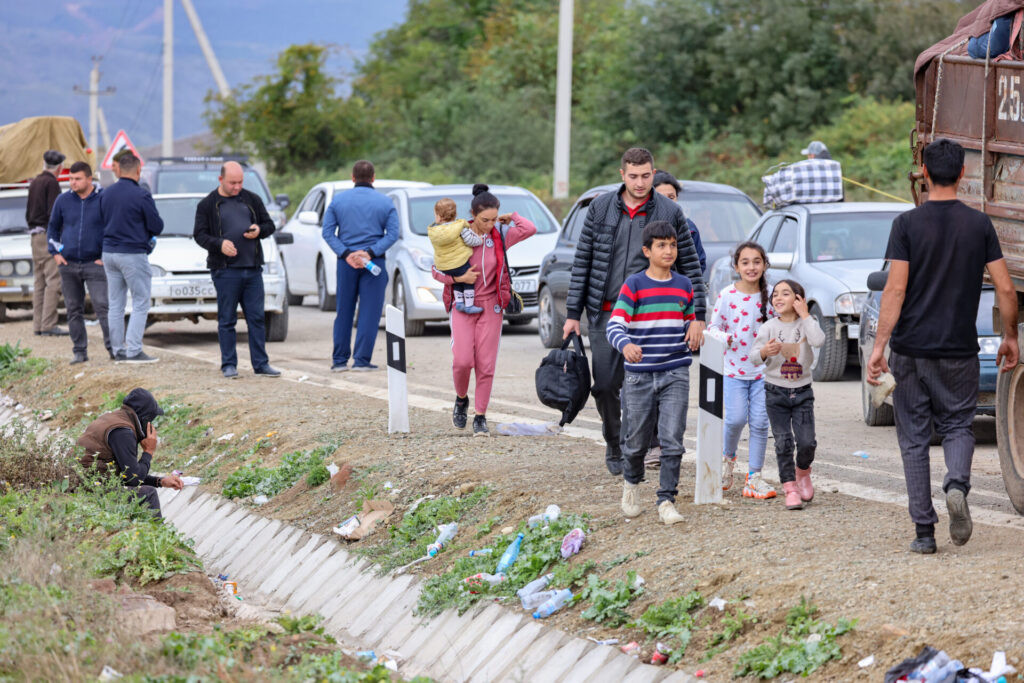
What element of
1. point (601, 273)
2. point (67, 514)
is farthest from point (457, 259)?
point (67, 514)

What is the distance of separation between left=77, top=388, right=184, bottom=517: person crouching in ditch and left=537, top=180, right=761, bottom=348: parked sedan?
298 inches

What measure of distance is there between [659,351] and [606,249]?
0.90 m

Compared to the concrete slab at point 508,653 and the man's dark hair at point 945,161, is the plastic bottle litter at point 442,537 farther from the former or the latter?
the man's dark hair at point 945,161

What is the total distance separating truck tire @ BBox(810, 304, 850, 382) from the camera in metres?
13.3

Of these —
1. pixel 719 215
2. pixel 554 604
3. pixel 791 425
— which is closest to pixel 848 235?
pixel 719 215

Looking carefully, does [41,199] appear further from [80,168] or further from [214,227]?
[214,227]

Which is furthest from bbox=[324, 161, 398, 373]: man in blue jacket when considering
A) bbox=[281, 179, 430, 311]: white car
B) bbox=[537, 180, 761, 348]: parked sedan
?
bbox=[281, 179, 430, 311]: white car

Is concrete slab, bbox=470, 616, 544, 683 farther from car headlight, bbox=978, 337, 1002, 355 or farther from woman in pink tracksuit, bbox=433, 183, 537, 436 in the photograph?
car headlight, bbox=978, 337, 1002, 355

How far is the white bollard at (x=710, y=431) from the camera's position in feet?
23.2

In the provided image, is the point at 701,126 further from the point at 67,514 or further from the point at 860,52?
the point at 67,514

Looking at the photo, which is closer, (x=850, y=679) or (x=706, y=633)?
(x=850, y=679)

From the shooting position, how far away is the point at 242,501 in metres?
9.59

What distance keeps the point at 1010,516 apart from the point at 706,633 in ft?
7.99

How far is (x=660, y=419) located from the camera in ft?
22.8
